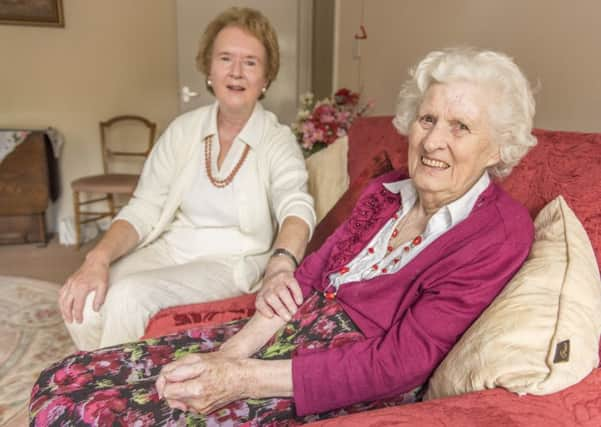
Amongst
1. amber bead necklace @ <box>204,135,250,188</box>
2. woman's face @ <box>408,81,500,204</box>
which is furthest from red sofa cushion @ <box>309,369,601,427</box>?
amber bead necklace @ <box>204,135,250,188</box>

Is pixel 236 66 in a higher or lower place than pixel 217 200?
higher

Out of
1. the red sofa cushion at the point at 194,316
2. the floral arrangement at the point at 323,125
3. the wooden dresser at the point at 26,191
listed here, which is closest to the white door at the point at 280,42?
the wooden dresser at the point at 26,191

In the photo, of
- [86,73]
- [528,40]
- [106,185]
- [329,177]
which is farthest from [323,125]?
[86,73]

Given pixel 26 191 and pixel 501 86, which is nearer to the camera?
pixel 501 86

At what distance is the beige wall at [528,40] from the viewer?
4.51 ft

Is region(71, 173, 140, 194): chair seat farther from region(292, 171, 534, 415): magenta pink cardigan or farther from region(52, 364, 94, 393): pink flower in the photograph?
region(292, 171, 534, 415): magenta pink cardigan

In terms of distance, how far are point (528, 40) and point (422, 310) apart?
112 centimetres

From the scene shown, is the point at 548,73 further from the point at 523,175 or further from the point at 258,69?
the point at 258,69

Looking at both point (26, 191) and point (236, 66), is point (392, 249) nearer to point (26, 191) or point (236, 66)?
point (236, 66)

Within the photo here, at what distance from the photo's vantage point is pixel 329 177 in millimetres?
1781

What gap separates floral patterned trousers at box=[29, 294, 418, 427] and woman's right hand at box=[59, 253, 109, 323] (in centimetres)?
27

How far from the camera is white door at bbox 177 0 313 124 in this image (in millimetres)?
3666

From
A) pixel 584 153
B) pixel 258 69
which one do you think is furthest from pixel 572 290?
pixel 258 69

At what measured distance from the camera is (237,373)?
96 cm
